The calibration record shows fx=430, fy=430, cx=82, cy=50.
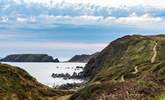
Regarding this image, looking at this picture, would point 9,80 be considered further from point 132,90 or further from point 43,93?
point 132,90

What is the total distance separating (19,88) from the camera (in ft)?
334

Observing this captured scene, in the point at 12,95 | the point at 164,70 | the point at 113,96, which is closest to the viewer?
the point at 113,96

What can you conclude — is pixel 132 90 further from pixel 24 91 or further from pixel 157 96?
pixel 24 91

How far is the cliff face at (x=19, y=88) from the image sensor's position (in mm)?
96281

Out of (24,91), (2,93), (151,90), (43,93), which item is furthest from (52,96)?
(151,90)

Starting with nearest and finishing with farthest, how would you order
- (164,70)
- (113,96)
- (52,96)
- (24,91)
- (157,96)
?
1. (113,96)
2. (157,96)
3. (164,70)
4. (24,91)
5. (52,96)

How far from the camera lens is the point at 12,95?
95.4 metres

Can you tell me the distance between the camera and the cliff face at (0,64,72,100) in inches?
3791

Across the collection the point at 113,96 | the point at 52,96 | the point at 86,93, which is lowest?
the point at 52,96

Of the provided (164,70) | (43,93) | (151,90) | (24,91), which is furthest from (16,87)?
(151,90)

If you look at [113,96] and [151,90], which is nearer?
[113,96]

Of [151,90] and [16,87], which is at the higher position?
[151,90]

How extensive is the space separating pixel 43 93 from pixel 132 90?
71617 mm

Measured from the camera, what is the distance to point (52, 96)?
109750 millimetres
